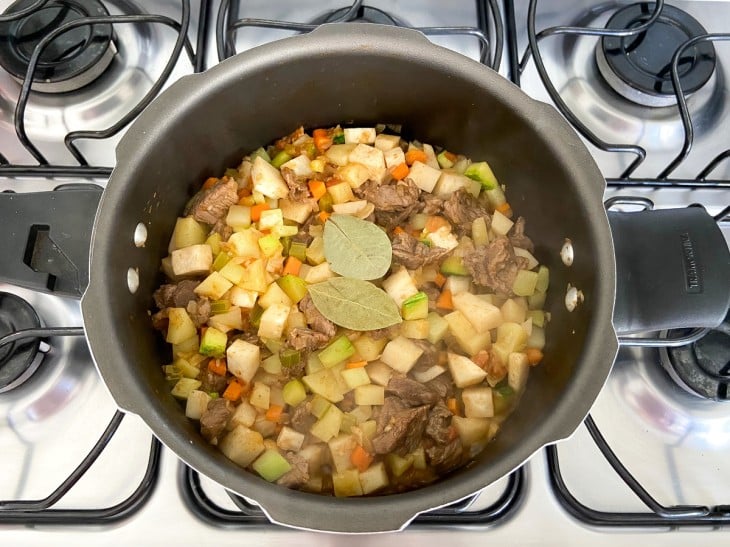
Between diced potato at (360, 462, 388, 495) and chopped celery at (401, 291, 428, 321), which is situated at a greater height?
chopped celery at (401, 291, 428, 321)

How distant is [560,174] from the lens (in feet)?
3.29

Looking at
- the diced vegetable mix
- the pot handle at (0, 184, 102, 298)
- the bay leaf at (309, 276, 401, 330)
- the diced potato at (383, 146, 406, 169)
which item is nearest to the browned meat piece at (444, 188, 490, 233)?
the diced vegetable mix

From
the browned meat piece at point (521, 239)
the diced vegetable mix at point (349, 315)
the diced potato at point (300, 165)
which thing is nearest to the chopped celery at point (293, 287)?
the diced vegetable mix at point (349, 315)

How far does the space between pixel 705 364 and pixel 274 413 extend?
2.63 ft

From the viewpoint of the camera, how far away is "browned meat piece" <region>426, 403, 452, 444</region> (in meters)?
1.08

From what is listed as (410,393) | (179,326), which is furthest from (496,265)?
(179,326)

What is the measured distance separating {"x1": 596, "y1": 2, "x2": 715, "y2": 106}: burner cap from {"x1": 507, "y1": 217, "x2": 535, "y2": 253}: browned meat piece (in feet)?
1.22

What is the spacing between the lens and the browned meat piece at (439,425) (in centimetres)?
108

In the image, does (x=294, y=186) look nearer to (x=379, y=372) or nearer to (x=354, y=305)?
(x=354, y=305)

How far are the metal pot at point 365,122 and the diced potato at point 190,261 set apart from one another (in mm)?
39

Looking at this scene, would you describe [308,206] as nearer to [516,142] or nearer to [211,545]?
[516,142]

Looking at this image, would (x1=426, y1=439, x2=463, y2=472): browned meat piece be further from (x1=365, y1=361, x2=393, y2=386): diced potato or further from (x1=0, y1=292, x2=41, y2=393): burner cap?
(x1=0, y1=292, x2=41, y2=393): burner cap

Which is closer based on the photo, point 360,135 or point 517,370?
point 517,370

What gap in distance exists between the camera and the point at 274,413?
1117mm
